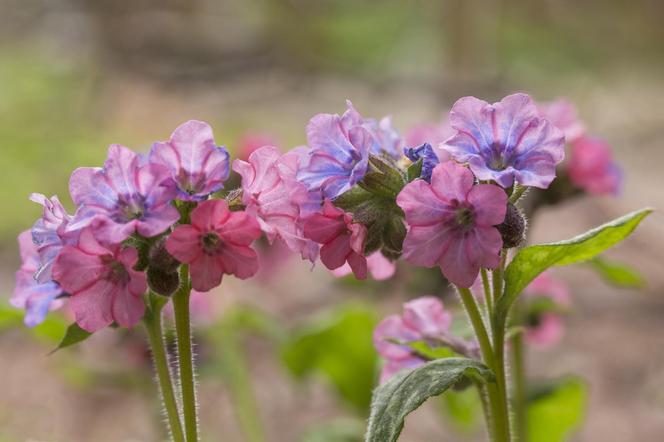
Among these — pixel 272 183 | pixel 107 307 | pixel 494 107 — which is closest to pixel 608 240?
pixel 494 107

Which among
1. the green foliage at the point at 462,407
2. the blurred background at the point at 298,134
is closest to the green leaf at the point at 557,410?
the blurred background at the point at 298,134

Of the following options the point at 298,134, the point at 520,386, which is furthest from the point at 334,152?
the point at 298,134

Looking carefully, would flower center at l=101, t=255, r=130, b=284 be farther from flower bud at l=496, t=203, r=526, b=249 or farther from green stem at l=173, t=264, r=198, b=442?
flower bud at l=496, t=203, r=526, b=249

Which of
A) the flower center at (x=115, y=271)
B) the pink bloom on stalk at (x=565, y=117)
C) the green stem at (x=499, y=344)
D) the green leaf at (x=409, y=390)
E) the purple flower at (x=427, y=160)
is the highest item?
the pink bloom on stalk at (x=565, y=117)

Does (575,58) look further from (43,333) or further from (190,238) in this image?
(190,238)

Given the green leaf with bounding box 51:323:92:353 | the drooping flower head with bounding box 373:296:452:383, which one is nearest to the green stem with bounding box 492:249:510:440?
the drooping flower head with bounding box 373:296:452:383

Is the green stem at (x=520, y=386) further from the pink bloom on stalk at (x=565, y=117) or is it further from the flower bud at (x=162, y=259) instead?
the flower bud at (x=162, y=259)
